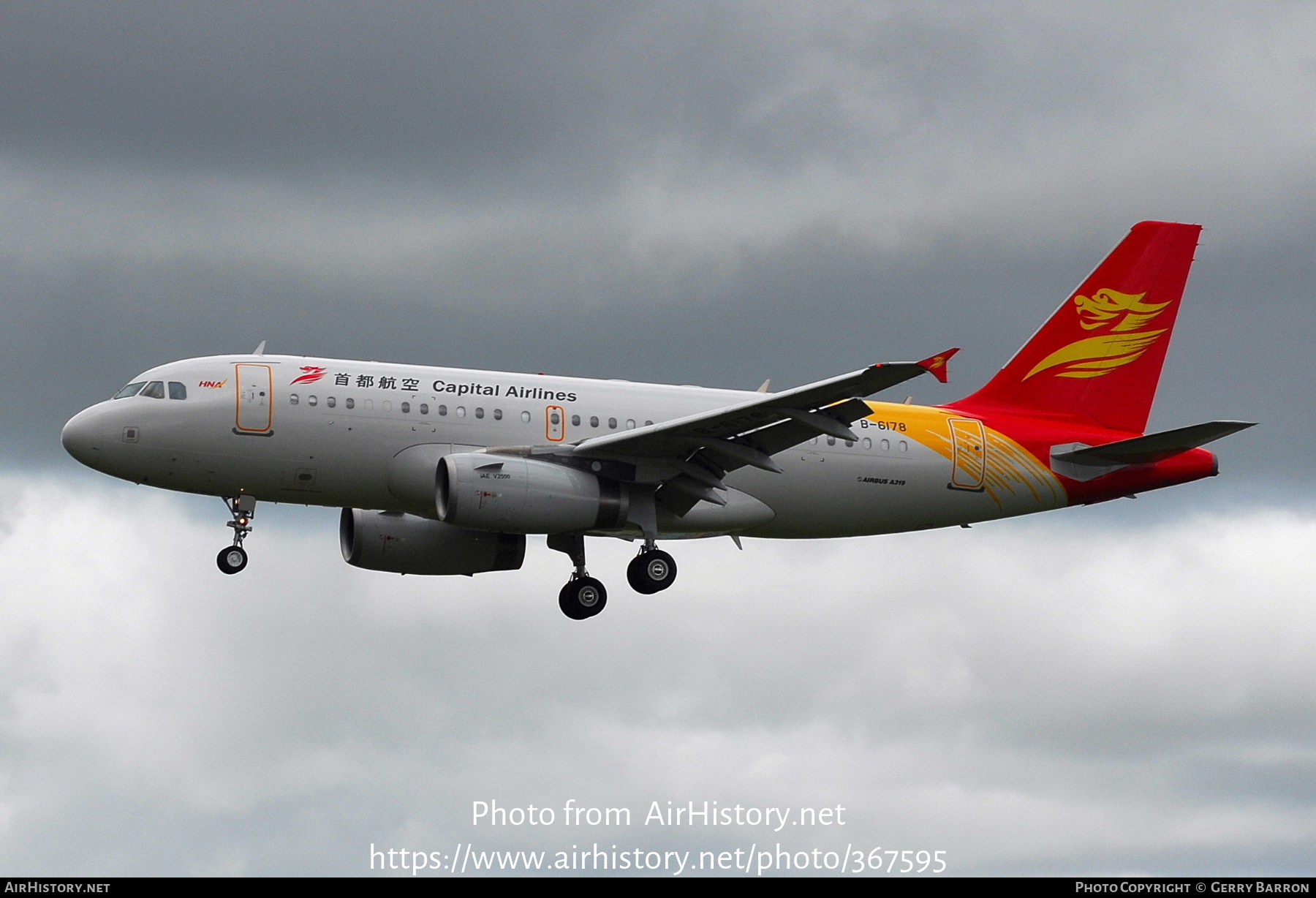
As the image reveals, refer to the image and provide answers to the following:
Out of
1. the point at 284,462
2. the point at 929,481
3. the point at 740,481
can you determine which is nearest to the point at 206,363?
the point at 284,462

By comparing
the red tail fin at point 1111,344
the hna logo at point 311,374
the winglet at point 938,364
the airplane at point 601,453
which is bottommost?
the winglet at point 938,364

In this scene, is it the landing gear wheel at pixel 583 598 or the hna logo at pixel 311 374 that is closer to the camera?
the hna logo at pixel 311 374

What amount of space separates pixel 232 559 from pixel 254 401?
3.99m

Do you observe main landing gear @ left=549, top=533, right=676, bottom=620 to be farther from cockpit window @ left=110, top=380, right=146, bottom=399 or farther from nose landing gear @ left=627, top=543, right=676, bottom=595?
cockpit window @ left=110, top=380, right=146, bottom=399

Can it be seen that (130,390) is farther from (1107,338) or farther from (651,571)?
(1107,338)

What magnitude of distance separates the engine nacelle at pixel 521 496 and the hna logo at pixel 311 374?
3827mm

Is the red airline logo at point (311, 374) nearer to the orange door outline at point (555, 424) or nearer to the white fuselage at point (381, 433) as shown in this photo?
the white fuselage at point (381, 433)

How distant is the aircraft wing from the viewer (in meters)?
38.8

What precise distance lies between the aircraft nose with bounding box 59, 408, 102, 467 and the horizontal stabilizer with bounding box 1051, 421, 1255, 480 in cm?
2412

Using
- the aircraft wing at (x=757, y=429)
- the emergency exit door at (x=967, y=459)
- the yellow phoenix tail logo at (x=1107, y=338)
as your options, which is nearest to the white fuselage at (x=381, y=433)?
the emergency exit door at (x=967, y=459)

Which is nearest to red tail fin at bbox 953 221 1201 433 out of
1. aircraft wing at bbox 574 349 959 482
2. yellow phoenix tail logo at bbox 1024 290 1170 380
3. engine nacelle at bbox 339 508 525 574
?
yellow phoenix tail logo at bbox 1024 290 1170 380

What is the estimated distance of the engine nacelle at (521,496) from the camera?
140 ft

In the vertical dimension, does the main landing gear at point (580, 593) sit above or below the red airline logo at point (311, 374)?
below

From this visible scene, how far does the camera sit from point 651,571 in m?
45.4
